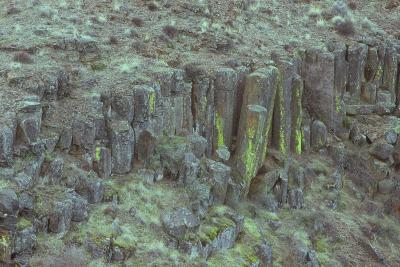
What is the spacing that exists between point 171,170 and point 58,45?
9.64m

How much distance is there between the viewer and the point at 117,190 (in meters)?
24.7

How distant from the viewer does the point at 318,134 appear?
3647 centimetres

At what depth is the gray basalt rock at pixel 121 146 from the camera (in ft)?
84.1

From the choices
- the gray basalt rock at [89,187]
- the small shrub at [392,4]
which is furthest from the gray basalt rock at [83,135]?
the small shrub at [392,4]

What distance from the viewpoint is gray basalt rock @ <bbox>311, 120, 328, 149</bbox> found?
1435 inches

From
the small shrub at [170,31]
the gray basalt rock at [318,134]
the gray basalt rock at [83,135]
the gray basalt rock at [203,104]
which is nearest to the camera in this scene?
the gray basalt rock at [83,135]

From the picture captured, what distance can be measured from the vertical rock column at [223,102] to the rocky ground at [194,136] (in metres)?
0.05

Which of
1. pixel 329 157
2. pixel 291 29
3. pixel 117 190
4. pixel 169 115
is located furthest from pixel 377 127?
pixel 117 190

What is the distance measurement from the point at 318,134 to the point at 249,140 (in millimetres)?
7906

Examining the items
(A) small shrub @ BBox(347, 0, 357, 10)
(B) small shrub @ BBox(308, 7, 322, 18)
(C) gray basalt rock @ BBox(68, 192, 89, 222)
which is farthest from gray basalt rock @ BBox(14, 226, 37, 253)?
(A) small shrub @ BBox(347, 0, 357, 10)

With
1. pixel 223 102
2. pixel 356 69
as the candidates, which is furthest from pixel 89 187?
pixel 356 69

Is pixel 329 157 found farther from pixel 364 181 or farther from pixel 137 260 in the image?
pixel 137 260

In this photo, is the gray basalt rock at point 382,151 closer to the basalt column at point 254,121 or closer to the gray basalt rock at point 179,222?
the basalt column at point 254,121

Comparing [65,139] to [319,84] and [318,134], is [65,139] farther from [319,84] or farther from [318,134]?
[319,84]
